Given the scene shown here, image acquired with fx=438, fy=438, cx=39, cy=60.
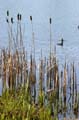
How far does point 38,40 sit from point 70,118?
11.1 metres

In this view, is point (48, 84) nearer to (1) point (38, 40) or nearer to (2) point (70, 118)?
(2) point (70, 118)

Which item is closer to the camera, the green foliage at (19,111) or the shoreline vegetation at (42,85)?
the green foliage at (19,111)

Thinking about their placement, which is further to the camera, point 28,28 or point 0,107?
point 28,28

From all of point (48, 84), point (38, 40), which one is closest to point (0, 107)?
point (48, 84)

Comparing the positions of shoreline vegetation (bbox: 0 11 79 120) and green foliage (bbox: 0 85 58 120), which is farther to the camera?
shoreline vegetation (bbox: 0 11 79 120)

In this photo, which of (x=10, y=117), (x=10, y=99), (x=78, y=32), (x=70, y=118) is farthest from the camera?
(x=78, y=32)

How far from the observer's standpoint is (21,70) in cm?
887

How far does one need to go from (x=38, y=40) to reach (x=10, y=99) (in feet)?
40.0

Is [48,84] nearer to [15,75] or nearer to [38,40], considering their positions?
[15,75]

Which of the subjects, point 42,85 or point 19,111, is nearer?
point 19,111

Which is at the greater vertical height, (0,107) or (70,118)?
(0,107)

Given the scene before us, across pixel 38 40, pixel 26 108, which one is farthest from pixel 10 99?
pixel 38 40

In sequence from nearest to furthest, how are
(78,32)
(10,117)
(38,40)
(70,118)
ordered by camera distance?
(10,117) < (70,118) < (38,40) < (78,32)

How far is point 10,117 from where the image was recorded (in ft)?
20.5
